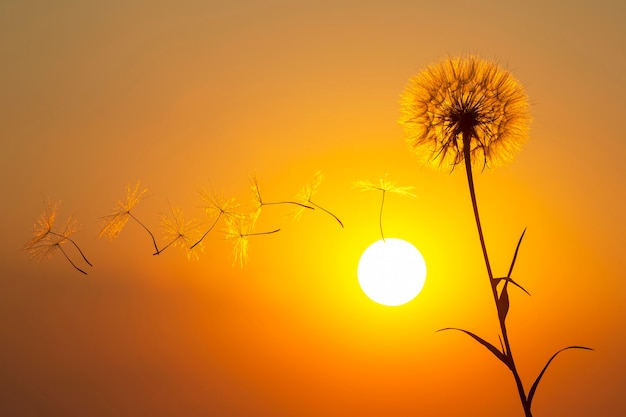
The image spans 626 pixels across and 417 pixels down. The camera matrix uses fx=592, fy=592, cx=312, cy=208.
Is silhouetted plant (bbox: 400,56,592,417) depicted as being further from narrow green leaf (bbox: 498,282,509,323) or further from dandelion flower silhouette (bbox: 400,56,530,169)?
narrow green leaf (bbox: 498,282,509,323)

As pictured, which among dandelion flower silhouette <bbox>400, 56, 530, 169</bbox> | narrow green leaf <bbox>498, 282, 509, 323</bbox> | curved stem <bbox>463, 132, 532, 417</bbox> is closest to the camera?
curved stem <bbox>463, 132, 532, 417</bbox>

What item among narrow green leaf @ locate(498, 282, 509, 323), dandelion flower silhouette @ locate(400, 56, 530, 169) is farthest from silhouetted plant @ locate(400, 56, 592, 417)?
narrow green leaf @ locate(498, 282, 509, 323)

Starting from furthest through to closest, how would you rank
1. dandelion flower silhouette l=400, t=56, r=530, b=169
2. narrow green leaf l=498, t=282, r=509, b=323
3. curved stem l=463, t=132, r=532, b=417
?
dandelion flower silhouette l=400, t=56, r=530, b=169 < narrow green leaf l=498, t=282, r=509, b=323 < curved stem l=463, t=132, r=532, b=417

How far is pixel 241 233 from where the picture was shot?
2.29m

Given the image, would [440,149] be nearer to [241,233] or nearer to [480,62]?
[480,62]

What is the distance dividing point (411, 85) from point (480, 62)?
1.10 ft

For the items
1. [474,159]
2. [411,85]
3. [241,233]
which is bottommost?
[241,233]

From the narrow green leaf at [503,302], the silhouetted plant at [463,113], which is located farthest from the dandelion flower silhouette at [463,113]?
the narrow green leaf at [503,302]

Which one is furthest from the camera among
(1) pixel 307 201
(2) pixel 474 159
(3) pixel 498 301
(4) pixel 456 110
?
(2) pixel 474 159

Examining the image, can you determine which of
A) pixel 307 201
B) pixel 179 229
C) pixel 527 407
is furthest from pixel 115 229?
pixel 527 407

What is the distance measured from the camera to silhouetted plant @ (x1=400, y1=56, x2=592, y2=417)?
2.71 meters

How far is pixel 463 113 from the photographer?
269cm

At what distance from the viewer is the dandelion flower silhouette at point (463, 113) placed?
2711 millimetres

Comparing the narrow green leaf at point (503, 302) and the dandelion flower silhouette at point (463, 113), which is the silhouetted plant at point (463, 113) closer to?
the dandelion flower silhouette at point (463, 113)
